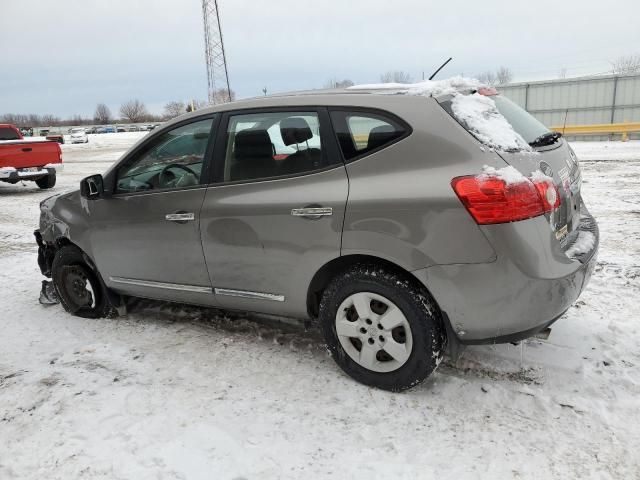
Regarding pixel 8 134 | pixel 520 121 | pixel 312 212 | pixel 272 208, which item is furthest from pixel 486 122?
pixel 8 134

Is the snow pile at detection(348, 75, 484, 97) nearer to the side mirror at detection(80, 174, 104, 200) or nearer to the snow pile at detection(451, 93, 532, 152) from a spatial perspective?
the snow pile at detection(451, 93, 532, 152)

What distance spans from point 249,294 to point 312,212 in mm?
814

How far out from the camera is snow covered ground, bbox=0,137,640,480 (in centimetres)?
253

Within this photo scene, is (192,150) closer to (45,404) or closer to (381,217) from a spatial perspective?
(381,217)

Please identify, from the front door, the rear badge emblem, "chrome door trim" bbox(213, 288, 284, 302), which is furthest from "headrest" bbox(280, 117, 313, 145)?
the rear badge emblem

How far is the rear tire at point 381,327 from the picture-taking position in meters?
2.87

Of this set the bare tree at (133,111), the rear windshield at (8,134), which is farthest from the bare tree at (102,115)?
the rear windshield at (8,134)

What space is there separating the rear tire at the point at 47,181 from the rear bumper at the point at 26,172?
7.7 inches

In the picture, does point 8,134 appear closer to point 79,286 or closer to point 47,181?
point 47,181

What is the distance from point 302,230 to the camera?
3.12 meters

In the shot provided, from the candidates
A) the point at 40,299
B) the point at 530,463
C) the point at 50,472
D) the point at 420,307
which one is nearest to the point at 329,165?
the point at 420,307

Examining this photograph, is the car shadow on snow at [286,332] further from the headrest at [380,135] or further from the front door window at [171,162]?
the headrest at [380,135]

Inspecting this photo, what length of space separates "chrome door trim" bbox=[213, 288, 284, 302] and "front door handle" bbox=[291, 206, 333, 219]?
0.59m

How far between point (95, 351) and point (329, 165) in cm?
226
